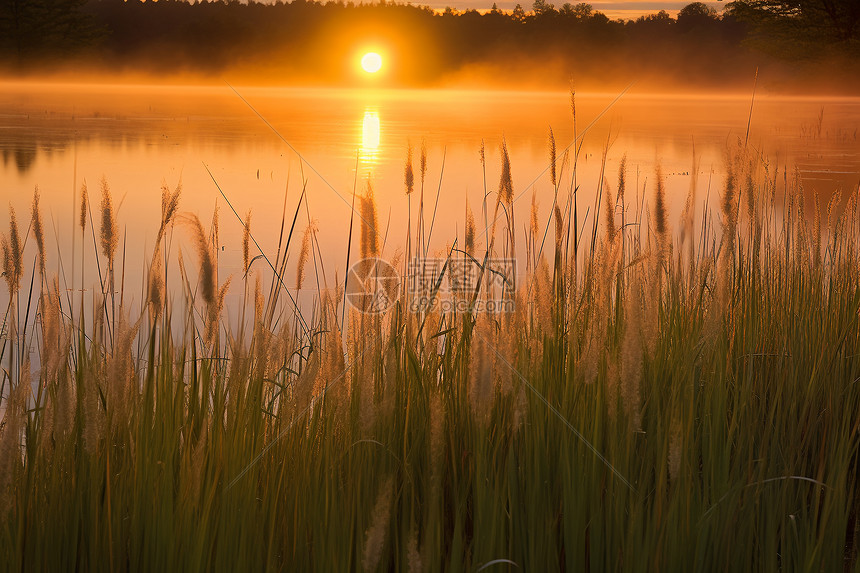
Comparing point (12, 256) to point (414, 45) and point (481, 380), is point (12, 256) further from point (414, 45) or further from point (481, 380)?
point (414, 45)

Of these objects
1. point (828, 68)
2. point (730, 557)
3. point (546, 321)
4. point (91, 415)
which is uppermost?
point (828, 68)

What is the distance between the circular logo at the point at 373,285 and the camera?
1880 millimetres

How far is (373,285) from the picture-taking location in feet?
6.35

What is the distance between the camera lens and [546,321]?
65.7 inches

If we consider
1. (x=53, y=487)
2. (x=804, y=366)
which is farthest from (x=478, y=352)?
(x=804, y=366)

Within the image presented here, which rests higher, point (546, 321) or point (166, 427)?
point (546, 321)

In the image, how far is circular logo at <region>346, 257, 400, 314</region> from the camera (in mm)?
1880

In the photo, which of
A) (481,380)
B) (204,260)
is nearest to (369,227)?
(204,260)

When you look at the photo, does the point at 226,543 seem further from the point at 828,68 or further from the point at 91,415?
the point at 828,68

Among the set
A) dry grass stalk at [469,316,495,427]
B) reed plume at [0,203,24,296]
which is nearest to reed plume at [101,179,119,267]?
reed plume at [0,203,24,296]

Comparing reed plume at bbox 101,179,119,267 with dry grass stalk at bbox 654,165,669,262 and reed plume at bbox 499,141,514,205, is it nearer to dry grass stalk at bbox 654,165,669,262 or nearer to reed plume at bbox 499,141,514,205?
reed plume at bbox 499,141,514,205

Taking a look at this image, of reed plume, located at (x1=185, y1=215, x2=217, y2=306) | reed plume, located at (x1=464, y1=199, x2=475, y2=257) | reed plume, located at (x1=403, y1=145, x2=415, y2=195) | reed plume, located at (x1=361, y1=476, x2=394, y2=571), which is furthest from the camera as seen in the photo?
reed plume, located at (x1=403, y1=145, x2=415, y2=195)

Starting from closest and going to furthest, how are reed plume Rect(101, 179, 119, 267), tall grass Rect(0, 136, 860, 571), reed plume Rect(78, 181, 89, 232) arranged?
tall grass Rect(0, 136, 860, 571)
reed plume Rect(101, 179, 119, 267)
reed plume Rect(78, 181, 89, 232)

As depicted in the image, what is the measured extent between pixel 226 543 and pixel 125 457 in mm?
343
